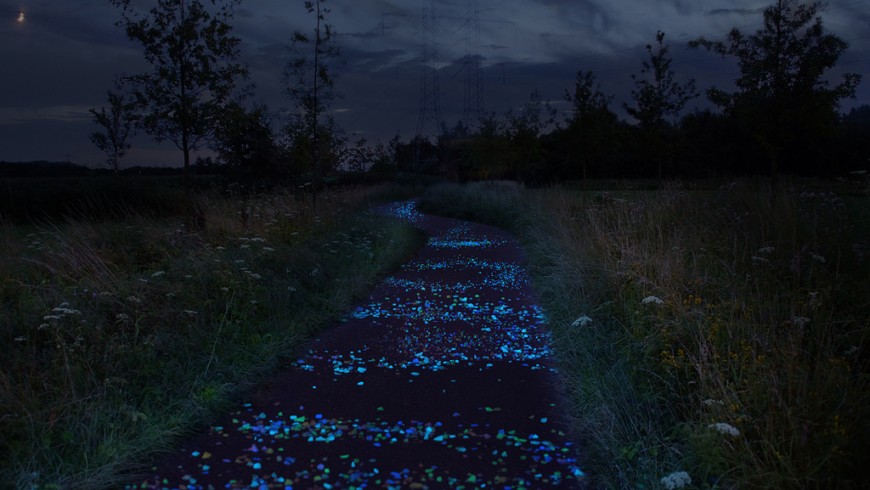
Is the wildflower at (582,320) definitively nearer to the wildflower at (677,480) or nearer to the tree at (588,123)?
the wildflower at (677,480)

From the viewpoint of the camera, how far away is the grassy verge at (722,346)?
3088mm

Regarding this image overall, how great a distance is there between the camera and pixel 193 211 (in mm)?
11859

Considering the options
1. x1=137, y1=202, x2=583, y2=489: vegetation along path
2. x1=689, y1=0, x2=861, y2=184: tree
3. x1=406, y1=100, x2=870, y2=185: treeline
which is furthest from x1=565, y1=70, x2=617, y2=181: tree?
x1=137, y1=202, x2=583, y2=489: vegetation along path

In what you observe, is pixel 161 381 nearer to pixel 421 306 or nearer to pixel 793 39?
pixel 421 306

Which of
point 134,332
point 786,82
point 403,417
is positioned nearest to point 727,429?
point 403,417

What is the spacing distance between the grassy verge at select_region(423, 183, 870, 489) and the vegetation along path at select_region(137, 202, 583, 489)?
34 cm

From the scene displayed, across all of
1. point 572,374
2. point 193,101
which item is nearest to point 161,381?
point 572,374

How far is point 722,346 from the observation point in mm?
4258

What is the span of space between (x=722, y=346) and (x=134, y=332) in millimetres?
4908

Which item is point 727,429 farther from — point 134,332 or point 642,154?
point 642,154

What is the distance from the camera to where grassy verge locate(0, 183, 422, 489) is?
145 inches

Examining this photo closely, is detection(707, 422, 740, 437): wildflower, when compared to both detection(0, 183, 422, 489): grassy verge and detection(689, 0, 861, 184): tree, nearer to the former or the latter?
detection(0, 183, 422, 489): grassy verge

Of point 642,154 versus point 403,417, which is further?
point 642,154

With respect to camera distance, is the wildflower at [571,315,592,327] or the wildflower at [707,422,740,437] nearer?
the wildflower at [707,422,740,437]
